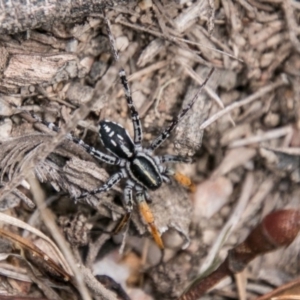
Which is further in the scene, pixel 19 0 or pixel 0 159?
pixel 0 159

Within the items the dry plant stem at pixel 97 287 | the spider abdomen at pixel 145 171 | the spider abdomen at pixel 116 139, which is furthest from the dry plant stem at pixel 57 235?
the spider abdomen at pixel 145 171

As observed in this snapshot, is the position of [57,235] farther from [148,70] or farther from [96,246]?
[148,70]

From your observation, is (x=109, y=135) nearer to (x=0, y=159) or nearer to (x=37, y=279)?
(x=0, y=159)

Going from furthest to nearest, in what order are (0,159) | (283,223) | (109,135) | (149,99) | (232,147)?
1. (232,147)
2. (149,99)
3. (109,135)
4. (0,159)
5. (283,223)

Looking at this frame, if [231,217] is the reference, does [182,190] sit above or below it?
above

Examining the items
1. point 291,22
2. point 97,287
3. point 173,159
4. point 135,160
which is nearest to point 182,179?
point 173,159

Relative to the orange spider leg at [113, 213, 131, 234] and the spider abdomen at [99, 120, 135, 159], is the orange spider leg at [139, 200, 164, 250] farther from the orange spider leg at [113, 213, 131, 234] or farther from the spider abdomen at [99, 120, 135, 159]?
the spider abdomen at [99, 120, 135, 159]

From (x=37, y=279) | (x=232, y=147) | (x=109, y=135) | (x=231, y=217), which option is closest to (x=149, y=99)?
(x=109, y=135)

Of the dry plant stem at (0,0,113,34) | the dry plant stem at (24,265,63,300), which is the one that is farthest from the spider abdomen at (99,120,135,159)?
the dry plant stem at (24,265,63,300)
